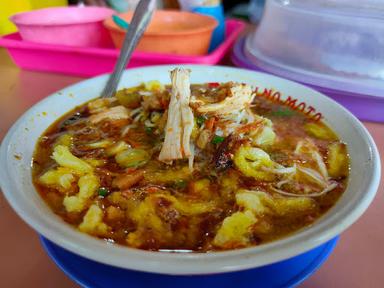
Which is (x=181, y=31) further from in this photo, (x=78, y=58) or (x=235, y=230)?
(x=235, y=230)

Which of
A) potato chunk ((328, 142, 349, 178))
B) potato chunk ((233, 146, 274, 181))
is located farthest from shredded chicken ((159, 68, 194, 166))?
potato chunk ((328, 142, 349, 178))

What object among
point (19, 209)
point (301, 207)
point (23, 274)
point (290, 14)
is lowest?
point (23, 274)

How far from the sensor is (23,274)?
2.80 feet

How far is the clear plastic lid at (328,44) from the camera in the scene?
1516 millimetres

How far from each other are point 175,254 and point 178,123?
419 millimetres

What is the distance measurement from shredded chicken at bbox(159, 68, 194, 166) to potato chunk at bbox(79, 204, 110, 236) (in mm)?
234

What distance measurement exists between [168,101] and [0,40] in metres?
1.28

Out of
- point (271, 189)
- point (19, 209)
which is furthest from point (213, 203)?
point (19, 209)

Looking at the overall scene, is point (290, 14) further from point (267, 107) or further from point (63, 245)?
point (63, 245)

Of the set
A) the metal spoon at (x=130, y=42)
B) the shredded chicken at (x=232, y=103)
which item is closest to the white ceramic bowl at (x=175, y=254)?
the metal spoon at (x=130, y=42)

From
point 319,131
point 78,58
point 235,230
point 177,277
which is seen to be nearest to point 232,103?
point 319,131

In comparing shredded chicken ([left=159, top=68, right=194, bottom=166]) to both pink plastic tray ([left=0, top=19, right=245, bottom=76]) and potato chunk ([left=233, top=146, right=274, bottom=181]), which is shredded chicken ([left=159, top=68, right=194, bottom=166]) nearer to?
potato chunk ([left=233, top=146, right=274, bottom=181])

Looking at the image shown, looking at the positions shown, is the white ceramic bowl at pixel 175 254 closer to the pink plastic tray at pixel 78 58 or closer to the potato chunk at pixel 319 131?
the potato chunk at pixel 319 131

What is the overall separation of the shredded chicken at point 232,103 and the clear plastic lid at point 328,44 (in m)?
0.57
